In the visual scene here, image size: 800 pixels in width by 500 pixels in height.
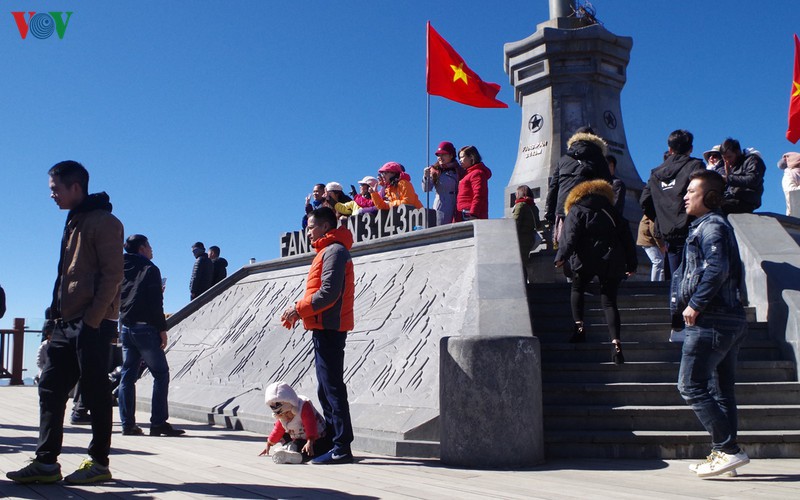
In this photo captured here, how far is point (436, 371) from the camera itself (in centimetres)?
697

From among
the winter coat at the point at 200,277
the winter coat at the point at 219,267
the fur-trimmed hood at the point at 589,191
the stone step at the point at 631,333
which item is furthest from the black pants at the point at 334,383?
the winter coat at the point at 219,267

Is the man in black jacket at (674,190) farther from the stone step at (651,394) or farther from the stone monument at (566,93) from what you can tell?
the stone monument at (566,93)

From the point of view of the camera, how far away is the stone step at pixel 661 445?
594 centimetres

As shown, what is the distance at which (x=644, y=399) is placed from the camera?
21.3 feet

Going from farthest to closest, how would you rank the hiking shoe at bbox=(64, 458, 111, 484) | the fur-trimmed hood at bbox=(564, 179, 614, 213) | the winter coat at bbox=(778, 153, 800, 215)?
1. the winter coat at bbox=(778, 153, 800, 215)
2. the fur-trimmed hood at bbox=(564, 179, 614, 213)
3. the hiking shoe at bbox=(64, 458, 111, 484)

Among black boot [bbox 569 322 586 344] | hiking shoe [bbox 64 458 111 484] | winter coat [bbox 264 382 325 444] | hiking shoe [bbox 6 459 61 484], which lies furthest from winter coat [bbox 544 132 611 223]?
hiking shoe [bbox 6 459 61 484]

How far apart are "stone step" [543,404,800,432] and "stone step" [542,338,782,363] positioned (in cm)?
79

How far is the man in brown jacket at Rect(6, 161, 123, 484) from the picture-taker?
15.5 ft

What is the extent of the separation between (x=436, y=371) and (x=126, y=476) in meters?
2.89

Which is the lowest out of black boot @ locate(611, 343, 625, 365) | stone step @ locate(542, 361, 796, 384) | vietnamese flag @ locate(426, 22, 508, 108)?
stone step @ locate(542, 361, 796, 384)

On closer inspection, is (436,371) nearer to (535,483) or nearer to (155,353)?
(535,483)

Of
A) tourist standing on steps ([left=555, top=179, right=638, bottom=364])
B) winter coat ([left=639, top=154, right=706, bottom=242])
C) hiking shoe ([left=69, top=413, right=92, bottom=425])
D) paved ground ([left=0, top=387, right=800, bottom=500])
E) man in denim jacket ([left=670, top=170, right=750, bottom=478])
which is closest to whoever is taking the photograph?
paved ground ([left=0, top=387, right=800, bottom=500])

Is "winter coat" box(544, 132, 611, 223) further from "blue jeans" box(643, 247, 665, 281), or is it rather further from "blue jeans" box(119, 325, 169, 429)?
"blue jeans" box(119, 325, 169, 429)

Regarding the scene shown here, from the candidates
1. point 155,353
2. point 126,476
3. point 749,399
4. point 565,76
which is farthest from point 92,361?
point 565,76
